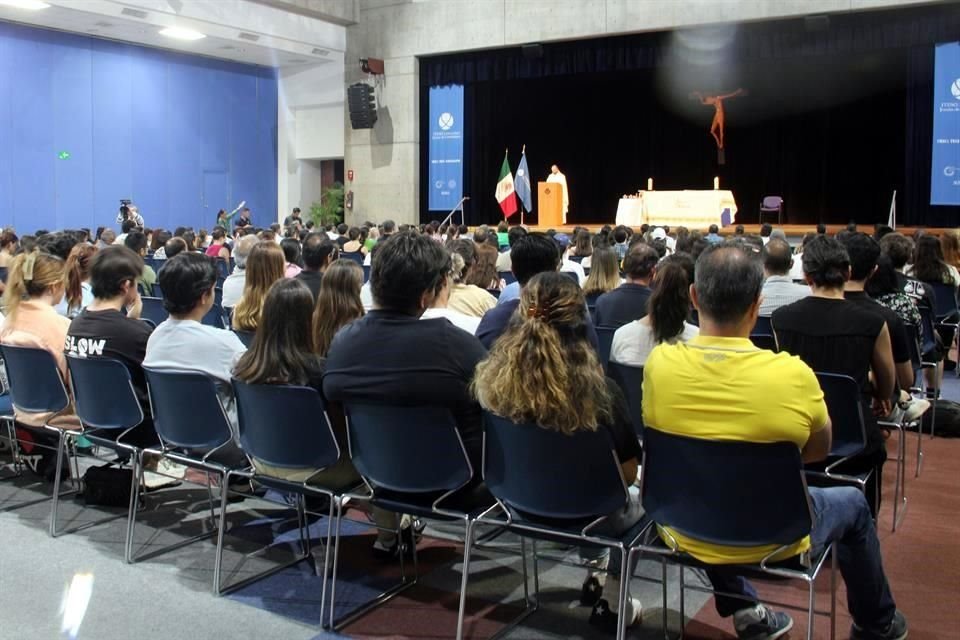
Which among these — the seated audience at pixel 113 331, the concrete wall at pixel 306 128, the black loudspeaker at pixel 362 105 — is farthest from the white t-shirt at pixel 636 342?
the concrete wall at pixel 306 128

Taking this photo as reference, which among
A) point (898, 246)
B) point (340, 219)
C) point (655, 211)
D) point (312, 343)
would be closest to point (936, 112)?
point (655, 211)

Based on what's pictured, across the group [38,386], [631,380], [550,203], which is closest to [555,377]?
[631,380]

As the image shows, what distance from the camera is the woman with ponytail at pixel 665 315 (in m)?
3.66

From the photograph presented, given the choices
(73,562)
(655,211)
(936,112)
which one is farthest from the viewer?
(655,211)

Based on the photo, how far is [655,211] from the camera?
50.9ft

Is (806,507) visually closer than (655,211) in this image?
Yes

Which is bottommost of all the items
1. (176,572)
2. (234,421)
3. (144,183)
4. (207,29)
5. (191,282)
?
(176,572)

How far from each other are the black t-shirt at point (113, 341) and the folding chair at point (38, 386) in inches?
5.3

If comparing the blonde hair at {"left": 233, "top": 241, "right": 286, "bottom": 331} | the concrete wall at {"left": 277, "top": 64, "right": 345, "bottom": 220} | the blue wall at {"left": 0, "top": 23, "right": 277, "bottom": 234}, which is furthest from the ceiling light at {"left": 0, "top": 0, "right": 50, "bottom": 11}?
the blonde hair at {"left": 233, "top": 241, "right": 286, "bottom": 331}

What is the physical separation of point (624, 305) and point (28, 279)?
119 inches

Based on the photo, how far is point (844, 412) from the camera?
11.0 ft

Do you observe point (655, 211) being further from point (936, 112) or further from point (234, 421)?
point (234, 421)

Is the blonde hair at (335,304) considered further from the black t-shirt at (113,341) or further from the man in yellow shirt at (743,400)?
the man in yellow shirt at (743,400)

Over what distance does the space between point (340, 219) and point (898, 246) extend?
47.7 ft
